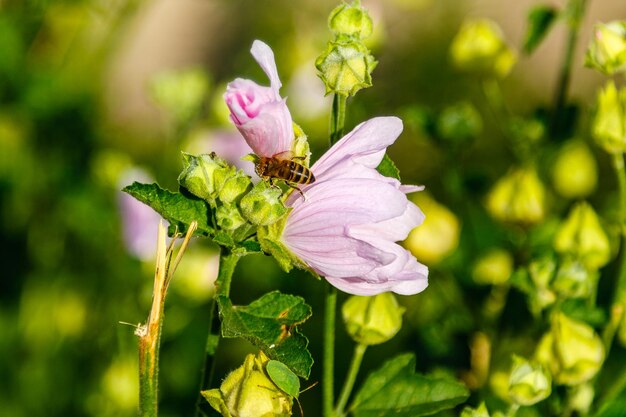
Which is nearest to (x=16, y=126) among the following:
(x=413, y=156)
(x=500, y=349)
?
(x=413, y=156)

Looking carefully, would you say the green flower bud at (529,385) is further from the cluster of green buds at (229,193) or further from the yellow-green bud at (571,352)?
the cluster of green buds at (229,193)

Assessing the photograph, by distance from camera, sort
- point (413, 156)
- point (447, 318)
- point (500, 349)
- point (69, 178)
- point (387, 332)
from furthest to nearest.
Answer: point (413, 156) < point (69, 178) < point (447, 318) < point (500, 349) < point (387, 332)

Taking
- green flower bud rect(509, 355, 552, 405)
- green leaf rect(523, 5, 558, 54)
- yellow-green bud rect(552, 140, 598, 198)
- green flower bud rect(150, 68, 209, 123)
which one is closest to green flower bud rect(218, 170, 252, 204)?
green flower bud rect(509, 355, 552, 405)

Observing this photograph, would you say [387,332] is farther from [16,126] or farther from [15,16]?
[15,16]

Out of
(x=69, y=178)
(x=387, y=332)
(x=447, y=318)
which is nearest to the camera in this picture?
(x=387, y=332)

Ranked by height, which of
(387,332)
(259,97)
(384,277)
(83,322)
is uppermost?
(259,97)

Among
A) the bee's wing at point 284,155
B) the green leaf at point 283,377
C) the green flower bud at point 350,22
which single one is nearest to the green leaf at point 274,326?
the green leaf at point 283,377
